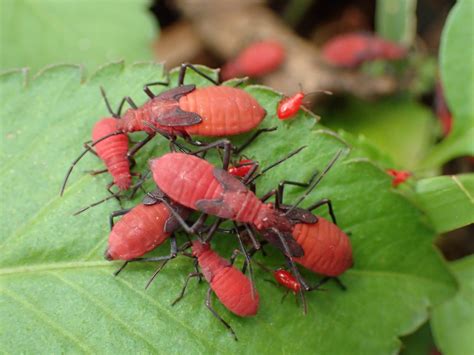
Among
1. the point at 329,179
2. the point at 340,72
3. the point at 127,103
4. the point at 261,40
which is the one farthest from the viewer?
the point at 261,40

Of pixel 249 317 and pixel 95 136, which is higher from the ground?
pixel 95 136

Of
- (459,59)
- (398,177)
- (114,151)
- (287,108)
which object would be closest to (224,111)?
(287,108)

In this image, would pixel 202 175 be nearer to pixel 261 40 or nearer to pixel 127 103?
pixel 127 103

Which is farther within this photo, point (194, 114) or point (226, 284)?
point (194, 114)

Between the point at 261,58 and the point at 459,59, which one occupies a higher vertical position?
the point at 459,59

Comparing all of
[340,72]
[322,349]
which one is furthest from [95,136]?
[340,72]

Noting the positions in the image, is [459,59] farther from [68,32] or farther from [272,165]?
[68,32]

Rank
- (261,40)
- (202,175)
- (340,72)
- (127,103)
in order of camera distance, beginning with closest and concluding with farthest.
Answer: (202,175) < (127,103) < (340,72) < (261,40)

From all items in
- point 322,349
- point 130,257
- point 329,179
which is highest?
point 329,179
